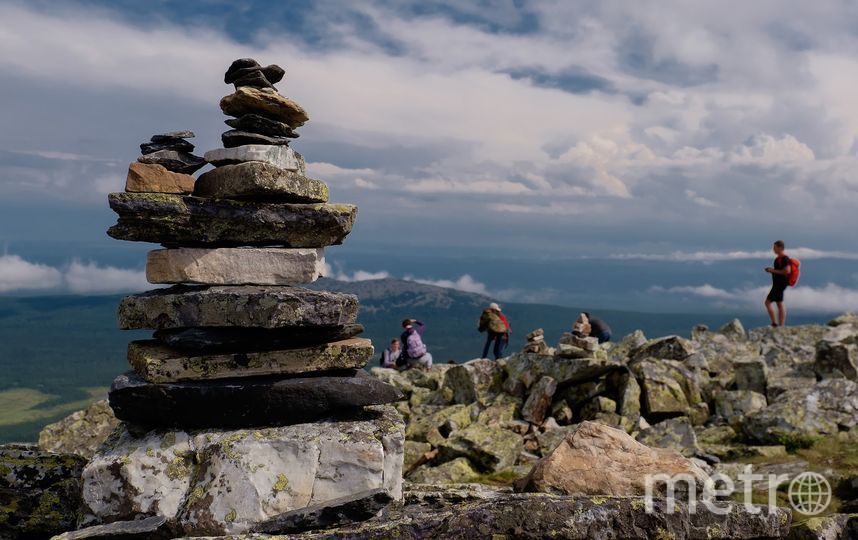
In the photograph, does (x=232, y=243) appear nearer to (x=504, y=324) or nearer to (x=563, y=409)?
(x=563, y=409)

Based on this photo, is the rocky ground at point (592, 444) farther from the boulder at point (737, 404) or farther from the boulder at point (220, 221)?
the boulder at point (220, 221)

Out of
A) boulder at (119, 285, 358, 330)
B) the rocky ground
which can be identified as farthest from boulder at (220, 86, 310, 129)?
the rocky ground

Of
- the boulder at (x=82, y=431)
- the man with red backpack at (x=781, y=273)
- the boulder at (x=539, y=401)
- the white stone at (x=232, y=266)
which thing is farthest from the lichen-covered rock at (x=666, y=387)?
the boulder at (x=82, y=431)

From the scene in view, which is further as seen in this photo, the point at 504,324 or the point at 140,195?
the point at 504,324

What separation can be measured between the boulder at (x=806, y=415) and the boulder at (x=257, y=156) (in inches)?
663

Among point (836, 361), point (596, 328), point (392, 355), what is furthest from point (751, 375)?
point (392, 355)

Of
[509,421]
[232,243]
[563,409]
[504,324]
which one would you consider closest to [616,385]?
[563,409]

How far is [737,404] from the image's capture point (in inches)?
932

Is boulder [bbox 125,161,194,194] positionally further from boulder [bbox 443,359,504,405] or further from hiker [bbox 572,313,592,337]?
hiker [bbox 572,313,592,337]

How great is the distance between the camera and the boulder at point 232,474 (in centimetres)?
947

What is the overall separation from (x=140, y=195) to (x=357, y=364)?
4.42m

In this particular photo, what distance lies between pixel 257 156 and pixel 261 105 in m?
1.09

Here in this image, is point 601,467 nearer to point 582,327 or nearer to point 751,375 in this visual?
point 751,375

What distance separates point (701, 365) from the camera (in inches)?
1080
